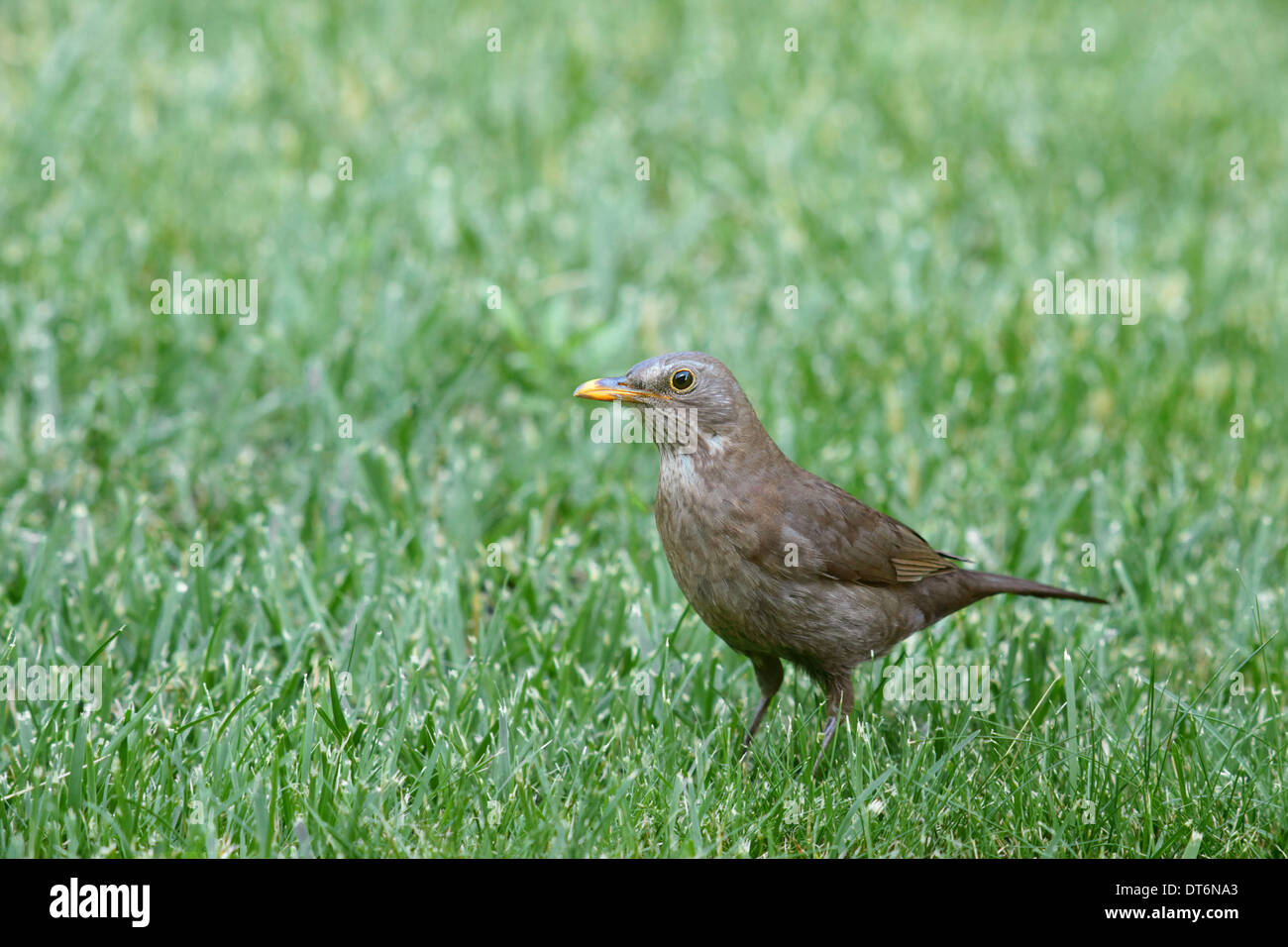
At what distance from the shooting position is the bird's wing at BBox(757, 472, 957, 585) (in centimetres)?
383

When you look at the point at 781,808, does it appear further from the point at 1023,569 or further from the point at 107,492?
the point at 107,492

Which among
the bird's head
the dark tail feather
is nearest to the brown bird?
the bird's head

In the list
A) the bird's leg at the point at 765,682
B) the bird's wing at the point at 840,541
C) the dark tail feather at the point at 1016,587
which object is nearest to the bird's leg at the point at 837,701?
the bird's leg at the point at 765,682

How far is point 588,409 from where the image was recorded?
6.03 metres

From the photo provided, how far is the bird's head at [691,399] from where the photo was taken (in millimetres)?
3891

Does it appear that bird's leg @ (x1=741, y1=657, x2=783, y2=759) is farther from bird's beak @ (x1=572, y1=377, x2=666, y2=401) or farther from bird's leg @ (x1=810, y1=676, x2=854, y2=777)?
bird's beak @ (x1=572, y1=377, x2=666, y2=401)

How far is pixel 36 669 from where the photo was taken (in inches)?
165

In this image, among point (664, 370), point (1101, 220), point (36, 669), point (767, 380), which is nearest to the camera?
point (664, 370)

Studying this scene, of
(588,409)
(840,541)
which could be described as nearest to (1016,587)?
(840,541)

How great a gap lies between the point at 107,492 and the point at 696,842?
9.32 feet

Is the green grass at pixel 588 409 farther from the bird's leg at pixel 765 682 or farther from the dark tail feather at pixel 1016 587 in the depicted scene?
the dark tail feather at pixel 1016 587

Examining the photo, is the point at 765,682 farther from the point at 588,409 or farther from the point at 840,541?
the point at 588,409

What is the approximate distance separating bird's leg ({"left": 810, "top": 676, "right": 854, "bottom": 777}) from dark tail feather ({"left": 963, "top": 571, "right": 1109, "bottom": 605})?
1.62 feet
